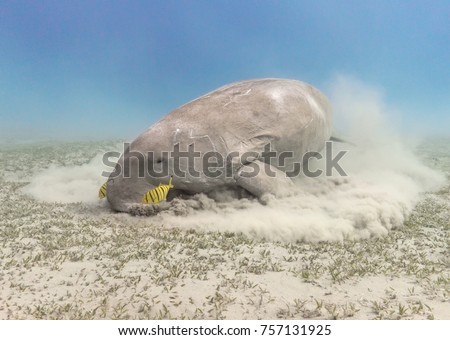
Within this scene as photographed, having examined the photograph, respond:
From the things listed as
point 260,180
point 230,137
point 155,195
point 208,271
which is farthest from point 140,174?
point 208,271

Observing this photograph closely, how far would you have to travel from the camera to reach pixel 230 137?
6148mm

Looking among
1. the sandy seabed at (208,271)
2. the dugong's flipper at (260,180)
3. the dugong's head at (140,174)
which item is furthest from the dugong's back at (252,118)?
the sandy seabed at (208,271)

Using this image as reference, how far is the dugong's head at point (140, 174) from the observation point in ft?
19.0

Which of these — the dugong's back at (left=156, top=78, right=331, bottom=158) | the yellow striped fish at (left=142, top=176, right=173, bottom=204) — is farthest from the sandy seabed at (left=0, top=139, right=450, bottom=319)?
the dugong's back at (left=156, top=78, right=331, bottom=158)

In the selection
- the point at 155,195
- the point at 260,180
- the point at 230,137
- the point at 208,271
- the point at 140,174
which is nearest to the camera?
the point at 208,271

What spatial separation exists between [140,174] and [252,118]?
7.74 ft

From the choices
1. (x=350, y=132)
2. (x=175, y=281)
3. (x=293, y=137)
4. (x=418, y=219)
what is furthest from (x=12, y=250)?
(x=350, y=132)

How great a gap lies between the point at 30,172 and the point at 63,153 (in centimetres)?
405

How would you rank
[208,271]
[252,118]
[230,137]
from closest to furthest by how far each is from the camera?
[208,271], [230,137], [252,118]

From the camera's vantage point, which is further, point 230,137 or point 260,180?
point 230,137

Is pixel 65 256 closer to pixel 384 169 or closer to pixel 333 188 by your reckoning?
pixel 333 188

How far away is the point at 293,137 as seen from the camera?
6.86 meters

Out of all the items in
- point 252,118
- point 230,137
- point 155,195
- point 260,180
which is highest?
point 252,118

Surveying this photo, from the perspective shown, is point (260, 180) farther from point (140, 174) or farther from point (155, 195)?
point (140, 174)
